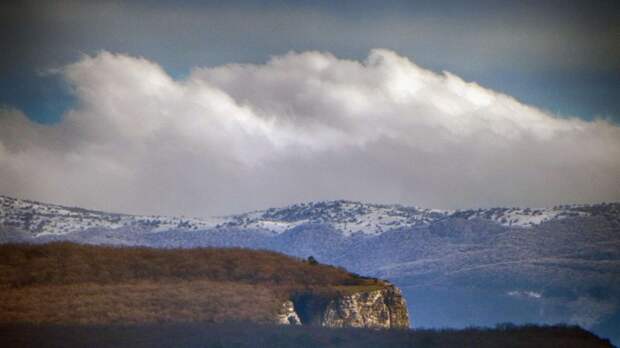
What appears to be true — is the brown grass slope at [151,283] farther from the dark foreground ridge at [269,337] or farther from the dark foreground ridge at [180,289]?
the dark foreground ridge at [269,337]

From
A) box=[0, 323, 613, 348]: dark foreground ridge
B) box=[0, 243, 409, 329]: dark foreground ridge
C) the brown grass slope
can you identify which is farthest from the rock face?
box=[0, 323, 613, 348]: dark foreground ridge

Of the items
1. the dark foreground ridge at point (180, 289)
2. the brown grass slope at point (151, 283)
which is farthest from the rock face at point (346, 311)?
the brown grass slope at point (151, 283)

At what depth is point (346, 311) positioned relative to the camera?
2918 inches

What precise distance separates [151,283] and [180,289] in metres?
2.83

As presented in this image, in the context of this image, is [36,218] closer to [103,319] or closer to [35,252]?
[35,252]

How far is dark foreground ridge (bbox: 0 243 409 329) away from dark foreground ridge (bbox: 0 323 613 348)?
2634 mm

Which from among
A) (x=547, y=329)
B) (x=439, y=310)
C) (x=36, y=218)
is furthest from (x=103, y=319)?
(x=439, y=310)

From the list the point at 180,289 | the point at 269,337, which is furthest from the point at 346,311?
the point at 269,337

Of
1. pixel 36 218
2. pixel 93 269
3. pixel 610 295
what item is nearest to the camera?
pixel 93 269

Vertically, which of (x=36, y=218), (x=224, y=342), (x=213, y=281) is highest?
(x=36, y=218)

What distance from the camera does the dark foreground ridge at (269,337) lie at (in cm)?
6134

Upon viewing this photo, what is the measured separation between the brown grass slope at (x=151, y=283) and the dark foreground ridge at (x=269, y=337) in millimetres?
2678

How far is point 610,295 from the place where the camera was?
197 metres

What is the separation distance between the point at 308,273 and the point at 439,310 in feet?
393
